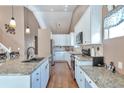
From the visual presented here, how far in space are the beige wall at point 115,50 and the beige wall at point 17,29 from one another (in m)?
7.50

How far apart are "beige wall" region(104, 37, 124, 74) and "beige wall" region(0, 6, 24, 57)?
7495mm

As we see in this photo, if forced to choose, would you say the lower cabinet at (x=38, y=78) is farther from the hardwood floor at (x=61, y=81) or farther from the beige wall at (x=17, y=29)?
the beige wall at (x=17, y=29)

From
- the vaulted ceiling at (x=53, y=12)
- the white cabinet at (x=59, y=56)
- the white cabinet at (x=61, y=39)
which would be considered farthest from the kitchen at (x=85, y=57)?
the white cabinet at (x=61, y=39)

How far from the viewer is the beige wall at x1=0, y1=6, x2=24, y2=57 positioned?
406 inches

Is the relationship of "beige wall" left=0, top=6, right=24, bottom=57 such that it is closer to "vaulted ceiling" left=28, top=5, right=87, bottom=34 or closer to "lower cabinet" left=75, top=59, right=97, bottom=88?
"vaulted ceiling" left=28, top=5, right=87, bottom=34

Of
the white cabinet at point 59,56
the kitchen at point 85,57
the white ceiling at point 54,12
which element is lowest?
the white cabinet at point 59,56

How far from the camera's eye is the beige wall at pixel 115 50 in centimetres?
268

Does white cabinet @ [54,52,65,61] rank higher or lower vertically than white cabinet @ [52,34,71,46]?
lower

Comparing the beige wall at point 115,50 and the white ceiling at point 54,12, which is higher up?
the white ceiling at point 54,12

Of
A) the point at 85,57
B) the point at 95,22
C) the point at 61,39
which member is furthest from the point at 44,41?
the point at 61,39

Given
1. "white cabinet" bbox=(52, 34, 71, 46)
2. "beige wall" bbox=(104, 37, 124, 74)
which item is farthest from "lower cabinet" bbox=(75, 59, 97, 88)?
"white cabinet" bbox=(52, 34, 71, 46)
